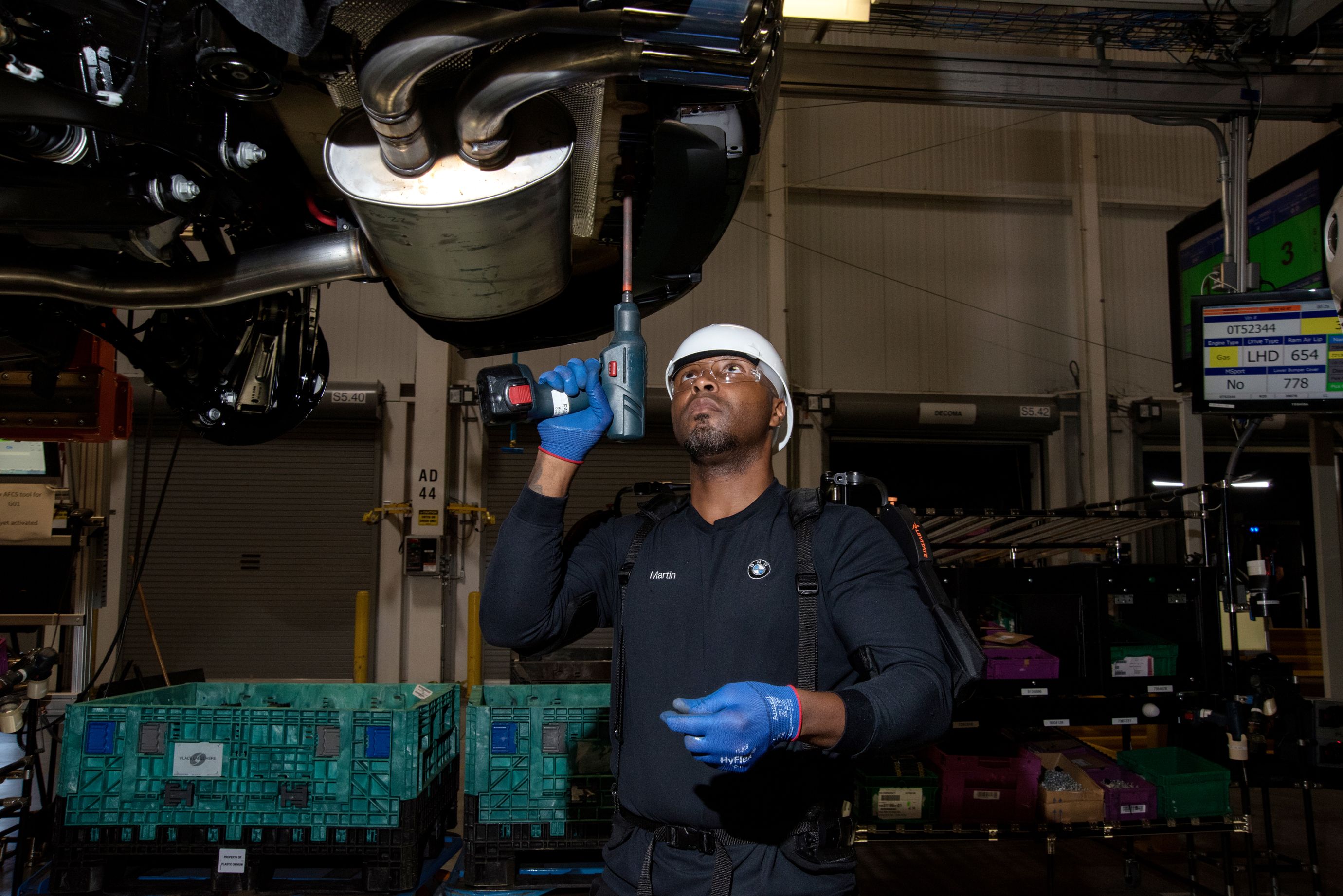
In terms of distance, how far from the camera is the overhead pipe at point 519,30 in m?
1.25

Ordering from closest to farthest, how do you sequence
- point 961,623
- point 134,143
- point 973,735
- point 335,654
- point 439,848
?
point 134,143
point 961,623
point 439,848
point 973,735
point 335,654

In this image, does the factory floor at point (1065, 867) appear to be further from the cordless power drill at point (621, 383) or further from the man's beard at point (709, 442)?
the cordless power drill at point (621, 383)

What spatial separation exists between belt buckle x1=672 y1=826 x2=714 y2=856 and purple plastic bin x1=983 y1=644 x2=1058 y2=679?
261cm

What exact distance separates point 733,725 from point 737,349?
126 cm

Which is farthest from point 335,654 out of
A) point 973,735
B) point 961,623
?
point 961,623

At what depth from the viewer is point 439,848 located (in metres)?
4.03

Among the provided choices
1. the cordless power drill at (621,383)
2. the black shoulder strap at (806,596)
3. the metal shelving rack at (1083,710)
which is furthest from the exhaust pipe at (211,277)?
the metal shelving rack at (1083,710)

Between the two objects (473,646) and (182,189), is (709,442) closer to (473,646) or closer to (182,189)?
(182,189)

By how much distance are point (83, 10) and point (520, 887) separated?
140 inches

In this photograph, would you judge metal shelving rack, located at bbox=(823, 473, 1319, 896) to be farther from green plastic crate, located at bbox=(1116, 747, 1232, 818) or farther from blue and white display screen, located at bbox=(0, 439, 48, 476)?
blue and white display screen, located at bbox=(0, 439, 48, 476)

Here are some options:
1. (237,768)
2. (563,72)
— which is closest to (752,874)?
(563,72)

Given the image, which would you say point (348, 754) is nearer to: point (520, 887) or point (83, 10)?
point (520, 887)

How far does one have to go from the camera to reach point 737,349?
2322 mm

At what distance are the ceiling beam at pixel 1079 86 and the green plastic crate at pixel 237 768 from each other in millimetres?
4000
